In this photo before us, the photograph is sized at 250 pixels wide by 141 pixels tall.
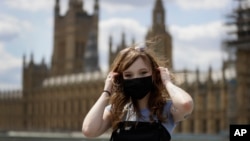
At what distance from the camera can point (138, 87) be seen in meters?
3.52

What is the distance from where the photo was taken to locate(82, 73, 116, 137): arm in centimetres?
359

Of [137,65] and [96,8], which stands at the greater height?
[137,65]

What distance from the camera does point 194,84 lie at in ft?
166

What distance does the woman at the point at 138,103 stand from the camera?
11.5 feet

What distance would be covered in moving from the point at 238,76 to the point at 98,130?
42107mm

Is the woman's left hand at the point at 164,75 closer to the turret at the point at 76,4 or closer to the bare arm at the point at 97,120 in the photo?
the bare arm at the point at 97,120

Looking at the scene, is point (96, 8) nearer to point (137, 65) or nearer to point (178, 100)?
point (137, 65)

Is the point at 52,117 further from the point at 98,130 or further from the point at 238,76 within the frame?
the point at 98,130

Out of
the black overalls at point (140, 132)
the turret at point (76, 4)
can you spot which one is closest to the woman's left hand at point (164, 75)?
the black overalls at point (140, 132)

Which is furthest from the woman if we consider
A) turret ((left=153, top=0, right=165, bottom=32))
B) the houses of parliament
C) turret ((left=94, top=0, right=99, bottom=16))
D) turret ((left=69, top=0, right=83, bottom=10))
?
turret ((left=94, top=0, right=99, bottom=16))

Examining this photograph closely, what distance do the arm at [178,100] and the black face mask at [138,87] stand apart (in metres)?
0.11

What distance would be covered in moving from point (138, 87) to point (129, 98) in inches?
7.6

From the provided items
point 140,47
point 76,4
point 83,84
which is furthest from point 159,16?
point 140,47

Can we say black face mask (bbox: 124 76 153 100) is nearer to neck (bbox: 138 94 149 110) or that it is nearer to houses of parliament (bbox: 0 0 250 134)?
neck (bbox: 138 94 149 110)
